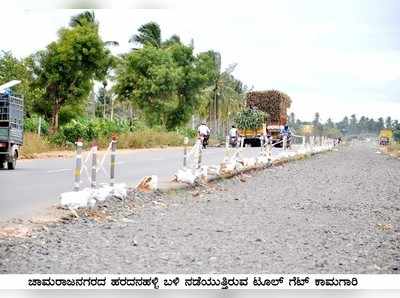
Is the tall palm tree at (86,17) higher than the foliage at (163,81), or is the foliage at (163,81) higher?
the foliage at (163,81)

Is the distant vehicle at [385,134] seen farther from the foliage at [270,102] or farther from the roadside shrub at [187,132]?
the roadside shrub at [187,132]

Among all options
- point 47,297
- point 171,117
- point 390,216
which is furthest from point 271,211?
point 171,117

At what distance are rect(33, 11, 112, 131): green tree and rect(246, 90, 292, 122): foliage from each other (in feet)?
23.7

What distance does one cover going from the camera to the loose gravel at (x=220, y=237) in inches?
254

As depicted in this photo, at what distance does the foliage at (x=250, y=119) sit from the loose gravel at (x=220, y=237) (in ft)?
56.7

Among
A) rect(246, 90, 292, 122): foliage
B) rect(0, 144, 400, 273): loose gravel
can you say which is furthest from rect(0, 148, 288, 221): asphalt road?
rect(246, 90, 292, 122): foliage

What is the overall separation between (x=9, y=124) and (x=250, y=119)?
1832 cm

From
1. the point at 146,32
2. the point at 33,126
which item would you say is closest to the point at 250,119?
the point at 33,126

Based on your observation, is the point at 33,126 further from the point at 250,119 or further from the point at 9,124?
the point at 9,124

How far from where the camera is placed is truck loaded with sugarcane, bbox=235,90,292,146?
2980 centimetres

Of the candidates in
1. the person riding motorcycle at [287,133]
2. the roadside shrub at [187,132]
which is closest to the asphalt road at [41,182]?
the person riding motorcycle at [287,133]

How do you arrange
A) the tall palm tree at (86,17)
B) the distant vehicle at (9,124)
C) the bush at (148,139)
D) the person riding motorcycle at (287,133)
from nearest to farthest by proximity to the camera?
the tall palm tree at (86,17) → the distant vehicle at (9,124) → the person riding motorcycle at (287,133) → the bush at (148,139)

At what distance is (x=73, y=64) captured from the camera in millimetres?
25156
